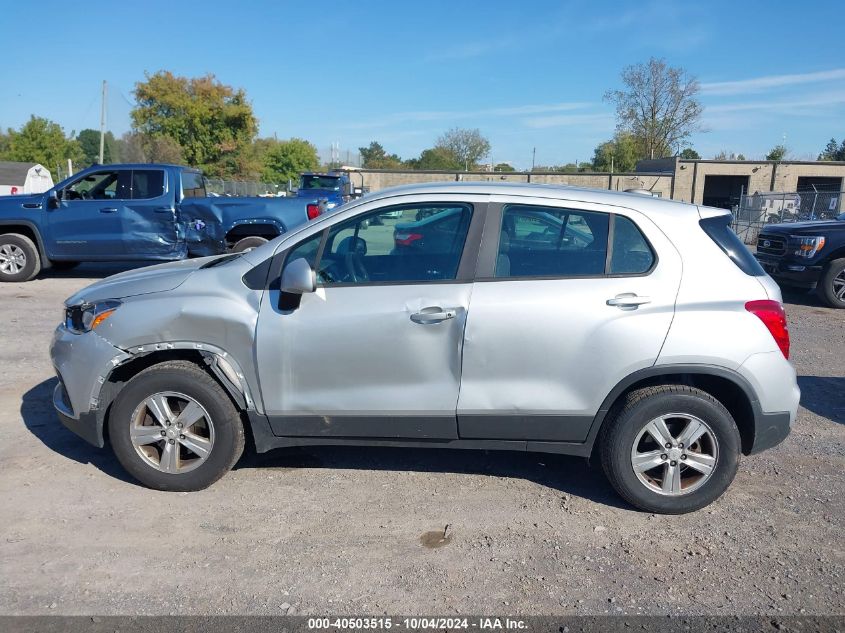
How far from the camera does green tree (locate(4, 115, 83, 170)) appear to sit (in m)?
71.7

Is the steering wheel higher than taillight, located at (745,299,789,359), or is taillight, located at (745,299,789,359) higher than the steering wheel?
the steering wheel

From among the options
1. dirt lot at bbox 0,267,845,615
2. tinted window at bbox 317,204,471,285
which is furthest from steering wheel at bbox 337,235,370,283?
dirt lot at bbox 0,267,845,615

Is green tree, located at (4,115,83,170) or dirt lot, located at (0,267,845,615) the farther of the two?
green tree, located at (4,115,83,170)

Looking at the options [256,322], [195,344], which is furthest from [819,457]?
[195,344]

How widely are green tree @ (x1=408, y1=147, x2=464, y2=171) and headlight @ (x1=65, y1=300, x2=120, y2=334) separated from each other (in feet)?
241

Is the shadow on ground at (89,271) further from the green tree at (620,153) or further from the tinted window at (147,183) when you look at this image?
the green tree at (620,153)

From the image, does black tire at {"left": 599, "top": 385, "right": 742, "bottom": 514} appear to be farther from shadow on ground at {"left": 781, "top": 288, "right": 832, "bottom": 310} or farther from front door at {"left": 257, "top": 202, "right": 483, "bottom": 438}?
shadow on ground at {"left": 781, "top": 288, "right": 832, "bottom": 310}

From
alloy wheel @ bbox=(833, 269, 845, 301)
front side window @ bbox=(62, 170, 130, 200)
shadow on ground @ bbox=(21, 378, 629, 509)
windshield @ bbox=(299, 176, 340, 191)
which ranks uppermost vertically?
windshield @ bbox=(299, 176, 340, 191)

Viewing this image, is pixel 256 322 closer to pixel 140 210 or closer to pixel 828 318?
pixel 140 210

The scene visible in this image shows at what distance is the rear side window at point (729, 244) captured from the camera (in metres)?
4.05

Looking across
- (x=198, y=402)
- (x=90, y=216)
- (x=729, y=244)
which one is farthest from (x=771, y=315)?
(x=90, y=216)

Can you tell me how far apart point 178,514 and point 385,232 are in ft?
6.79

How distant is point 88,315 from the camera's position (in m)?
4.29

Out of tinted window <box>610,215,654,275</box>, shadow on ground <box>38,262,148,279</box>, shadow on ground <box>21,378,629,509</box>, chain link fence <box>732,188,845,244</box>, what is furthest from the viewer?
chain link fence <box>732,188,845,244</box>
